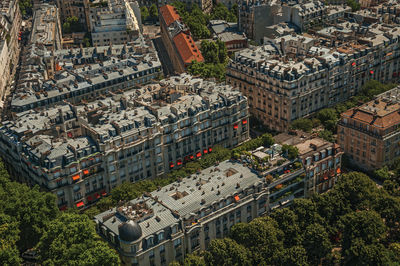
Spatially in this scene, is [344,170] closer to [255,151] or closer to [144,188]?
[255,151]

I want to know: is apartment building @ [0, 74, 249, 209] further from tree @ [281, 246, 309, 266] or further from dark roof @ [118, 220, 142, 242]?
tree @ [281, 246, 309, 266]

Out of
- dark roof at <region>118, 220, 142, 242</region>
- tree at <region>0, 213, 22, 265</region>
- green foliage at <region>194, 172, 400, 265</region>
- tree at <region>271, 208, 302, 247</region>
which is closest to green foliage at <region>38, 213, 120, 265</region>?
dark roof at <region>118, 220, 142, 242</region>

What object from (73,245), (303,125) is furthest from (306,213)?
(73,245)

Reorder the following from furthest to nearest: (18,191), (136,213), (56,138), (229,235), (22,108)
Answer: (22,108)
(56,138)
(18,191)
(229,235)
(136,213)

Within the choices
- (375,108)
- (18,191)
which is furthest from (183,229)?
(375,108)

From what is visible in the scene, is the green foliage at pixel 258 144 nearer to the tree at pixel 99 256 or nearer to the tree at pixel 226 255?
the tree at pixel 226 255

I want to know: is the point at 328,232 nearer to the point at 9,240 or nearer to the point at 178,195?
the point at 178,195
